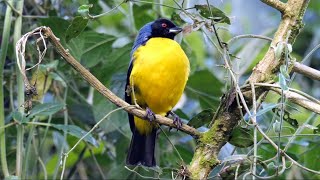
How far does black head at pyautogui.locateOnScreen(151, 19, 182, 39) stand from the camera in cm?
383

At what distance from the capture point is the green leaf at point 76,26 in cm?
271

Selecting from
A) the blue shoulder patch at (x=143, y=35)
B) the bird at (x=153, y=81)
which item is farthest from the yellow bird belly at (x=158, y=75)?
the blue shoulder patch at (x=143, y=35)

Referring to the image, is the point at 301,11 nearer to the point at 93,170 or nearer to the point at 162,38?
the point at 162,38

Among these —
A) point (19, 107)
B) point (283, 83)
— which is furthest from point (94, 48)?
point (283, 83)

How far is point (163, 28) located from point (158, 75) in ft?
1.57

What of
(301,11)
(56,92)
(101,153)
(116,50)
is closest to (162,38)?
(116,50)

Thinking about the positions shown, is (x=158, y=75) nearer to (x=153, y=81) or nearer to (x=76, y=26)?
(x=153, y=81)

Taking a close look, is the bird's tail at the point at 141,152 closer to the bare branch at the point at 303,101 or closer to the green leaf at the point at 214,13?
the green leaf at the point at 214,13

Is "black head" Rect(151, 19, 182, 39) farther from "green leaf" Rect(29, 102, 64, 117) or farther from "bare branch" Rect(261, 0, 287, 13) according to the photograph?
"bare branch" Rect(261, 0, 287, 13)

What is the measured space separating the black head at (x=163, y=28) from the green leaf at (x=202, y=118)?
3.77 ft

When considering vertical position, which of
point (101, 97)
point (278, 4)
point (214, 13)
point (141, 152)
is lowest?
point (141, 152)

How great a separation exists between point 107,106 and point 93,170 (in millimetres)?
1232

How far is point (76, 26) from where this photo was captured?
275cm

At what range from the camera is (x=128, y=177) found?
12.6 ft
